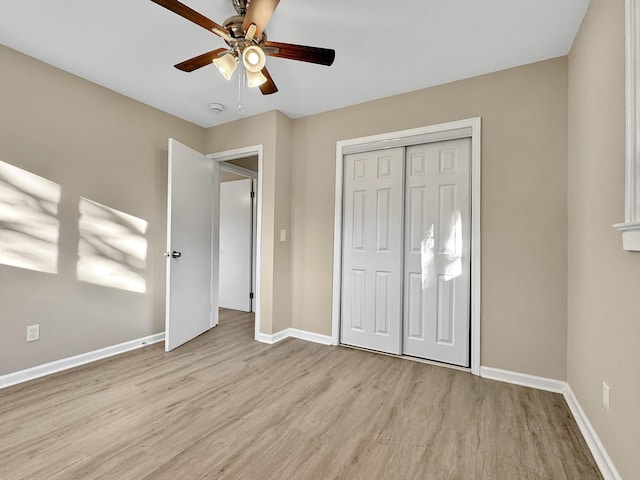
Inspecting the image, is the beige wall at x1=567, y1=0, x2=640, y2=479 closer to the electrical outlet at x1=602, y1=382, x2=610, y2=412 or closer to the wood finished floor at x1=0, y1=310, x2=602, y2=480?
the electrical outlet at x1=602, y1=382, x2=610, y2=412

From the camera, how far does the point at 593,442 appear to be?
1.62m

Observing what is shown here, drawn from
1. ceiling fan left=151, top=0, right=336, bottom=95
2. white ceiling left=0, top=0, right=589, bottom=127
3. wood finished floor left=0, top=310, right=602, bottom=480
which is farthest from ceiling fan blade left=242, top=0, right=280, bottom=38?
wood finished floor left=0, top=310, right=602, bottom=480

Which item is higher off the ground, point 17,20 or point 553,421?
point 17,20

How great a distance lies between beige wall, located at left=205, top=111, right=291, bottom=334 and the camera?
332cm

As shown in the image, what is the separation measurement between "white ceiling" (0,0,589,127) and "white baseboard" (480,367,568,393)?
242 cm

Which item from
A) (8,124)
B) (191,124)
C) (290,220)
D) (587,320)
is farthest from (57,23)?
(587,320)

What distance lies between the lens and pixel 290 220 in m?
3.56

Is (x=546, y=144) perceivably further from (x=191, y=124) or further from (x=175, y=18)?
Answer: (x=191, y=124)

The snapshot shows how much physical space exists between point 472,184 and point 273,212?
6.37ft

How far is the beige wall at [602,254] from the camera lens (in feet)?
4.25

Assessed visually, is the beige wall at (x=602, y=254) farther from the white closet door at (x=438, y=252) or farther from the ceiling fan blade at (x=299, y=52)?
the ceiling fan blade at (x=299, y=52)

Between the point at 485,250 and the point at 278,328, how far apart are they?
2195 millimetres

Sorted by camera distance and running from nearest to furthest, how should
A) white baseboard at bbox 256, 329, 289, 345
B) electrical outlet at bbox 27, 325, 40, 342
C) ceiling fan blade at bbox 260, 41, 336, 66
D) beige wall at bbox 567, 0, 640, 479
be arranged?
beige wall at bbox 567, 0, 640, 479, ceiling fan blade at bbox 260, 41, 336, 66, electrical outlet at bbox 27, 325, 40, 342, white baseboard at bbox 256, 329, 289, 345

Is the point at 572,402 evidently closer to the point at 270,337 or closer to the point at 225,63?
the point at 270,337
